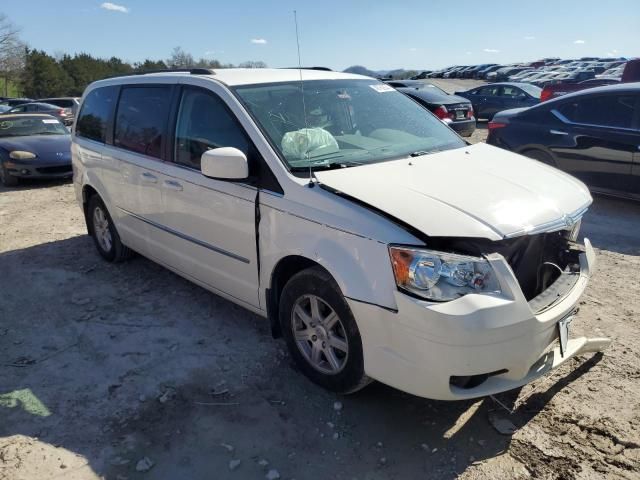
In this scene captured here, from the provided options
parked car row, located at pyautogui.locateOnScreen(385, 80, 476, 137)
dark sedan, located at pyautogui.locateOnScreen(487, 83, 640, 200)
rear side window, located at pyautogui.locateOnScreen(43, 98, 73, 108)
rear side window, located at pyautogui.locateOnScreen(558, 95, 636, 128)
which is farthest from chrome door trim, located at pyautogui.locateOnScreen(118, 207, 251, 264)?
rear side window, located at pyautogui.locateOnScreen(43, 98, 73, 108)

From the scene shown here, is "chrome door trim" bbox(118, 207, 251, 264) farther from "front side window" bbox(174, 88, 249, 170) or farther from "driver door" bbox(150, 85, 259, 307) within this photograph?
"front side window" bbox(174, 88, 249, 170)

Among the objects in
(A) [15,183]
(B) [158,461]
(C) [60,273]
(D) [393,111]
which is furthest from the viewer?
(A) [15,183]

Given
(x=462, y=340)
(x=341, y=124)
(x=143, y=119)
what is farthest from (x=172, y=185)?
(x=462, y=340)

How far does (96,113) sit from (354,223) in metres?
3.82

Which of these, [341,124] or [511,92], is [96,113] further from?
[511,92]

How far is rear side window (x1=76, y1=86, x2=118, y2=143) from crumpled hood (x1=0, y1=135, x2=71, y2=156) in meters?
5.21

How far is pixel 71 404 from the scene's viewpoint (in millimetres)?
3242

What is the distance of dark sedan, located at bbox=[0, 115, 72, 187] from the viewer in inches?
393

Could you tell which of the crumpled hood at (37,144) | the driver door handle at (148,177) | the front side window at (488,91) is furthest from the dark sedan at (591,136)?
the front side window at (488,91)

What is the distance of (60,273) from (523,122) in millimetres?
6436

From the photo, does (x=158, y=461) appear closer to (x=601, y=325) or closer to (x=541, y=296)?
(x=541, y=296)

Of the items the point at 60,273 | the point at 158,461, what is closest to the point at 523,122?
the point at 60,273

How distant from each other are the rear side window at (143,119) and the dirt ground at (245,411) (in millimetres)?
1380

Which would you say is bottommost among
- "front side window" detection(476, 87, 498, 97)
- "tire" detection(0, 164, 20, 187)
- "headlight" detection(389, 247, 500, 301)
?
"tire" detection(0, 164, 20, 187)
